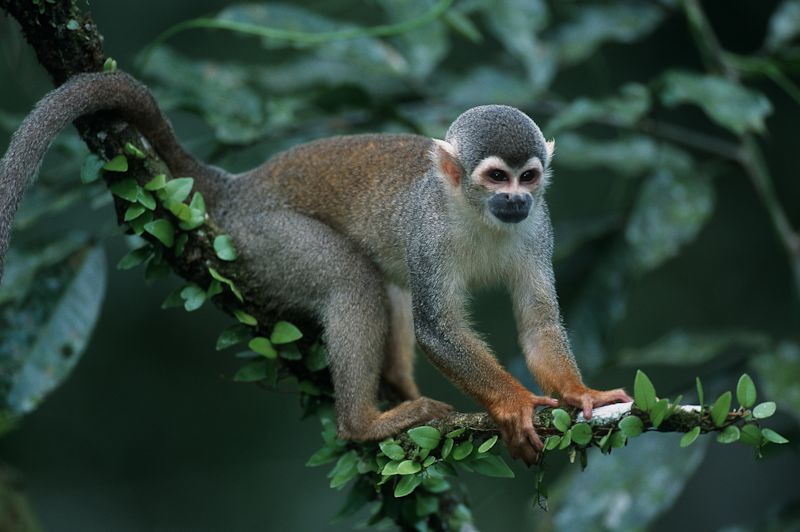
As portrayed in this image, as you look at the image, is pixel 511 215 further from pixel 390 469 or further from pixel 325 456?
pixel 325 456

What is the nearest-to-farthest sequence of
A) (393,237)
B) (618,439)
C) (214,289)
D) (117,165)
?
(618,439), (117,165), (214,289), (393,237)

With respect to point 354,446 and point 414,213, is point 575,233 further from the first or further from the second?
point 354,446

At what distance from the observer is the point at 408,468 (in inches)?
121

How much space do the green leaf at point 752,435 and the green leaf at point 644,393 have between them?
0.80 ft

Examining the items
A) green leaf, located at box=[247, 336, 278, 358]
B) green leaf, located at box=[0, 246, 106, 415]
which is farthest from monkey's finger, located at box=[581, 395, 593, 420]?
green leaf, located at box=[0, 246, 106, 415]

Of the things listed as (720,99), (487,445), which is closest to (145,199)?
(487,445)

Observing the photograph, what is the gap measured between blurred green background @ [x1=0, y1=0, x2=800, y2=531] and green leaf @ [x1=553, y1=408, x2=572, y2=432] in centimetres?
212

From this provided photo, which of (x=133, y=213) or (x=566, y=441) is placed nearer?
(x=566, y=441)

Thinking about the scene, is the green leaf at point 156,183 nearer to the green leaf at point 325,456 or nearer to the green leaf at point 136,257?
the green leaf at point 136,257

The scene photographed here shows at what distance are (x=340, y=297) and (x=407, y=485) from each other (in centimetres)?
89

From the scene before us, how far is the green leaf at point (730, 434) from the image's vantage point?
8.22 feet

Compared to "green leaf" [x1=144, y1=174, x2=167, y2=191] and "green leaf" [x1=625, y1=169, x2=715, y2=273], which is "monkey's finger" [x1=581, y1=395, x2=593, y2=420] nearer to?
"green leaf" [x1=144, y1=174, x2=167, y2=191]

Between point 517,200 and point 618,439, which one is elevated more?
point 517,200

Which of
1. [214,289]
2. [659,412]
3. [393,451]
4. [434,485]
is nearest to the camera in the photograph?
[659,412]
